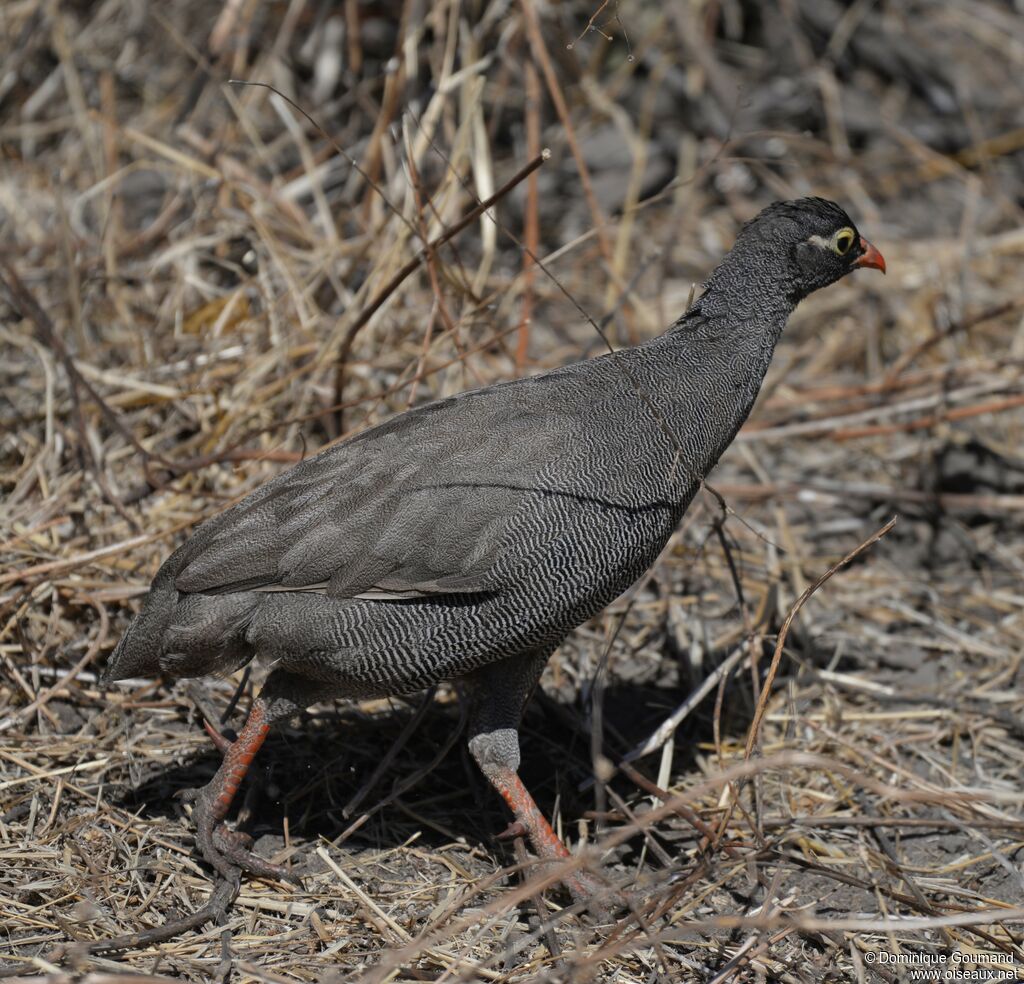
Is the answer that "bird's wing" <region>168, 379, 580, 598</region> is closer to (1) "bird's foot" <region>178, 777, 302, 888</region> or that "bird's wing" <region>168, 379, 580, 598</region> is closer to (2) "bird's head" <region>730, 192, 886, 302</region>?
(1) "bird's foot" <region>178, 777, 302, 888</region>

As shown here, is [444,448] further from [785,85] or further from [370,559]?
[785,85]

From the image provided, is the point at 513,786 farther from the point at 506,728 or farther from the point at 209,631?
the point at 209,631

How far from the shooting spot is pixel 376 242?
5406 mm

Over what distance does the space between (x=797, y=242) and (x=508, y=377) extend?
5.69ft

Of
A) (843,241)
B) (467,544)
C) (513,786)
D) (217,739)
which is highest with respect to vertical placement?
(843,241)

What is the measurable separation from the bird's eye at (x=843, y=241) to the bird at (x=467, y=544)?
0.66ft

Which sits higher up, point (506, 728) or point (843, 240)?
point (843, 240)

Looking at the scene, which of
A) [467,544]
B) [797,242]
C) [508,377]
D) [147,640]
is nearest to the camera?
[467,544]

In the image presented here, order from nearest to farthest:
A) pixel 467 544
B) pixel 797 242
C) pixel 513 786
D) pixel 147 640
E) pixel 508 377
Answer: pixel 467 544
pixel 147 640
pixel 513 786
pixel 797 242
pixel 508 377

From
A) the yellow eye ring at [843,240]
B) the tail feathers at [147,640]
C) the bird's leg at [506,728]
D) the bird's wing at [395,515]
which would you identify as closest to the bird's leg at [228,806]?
the tail feathers at [147,640]

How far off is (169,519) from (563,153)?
3497 mm

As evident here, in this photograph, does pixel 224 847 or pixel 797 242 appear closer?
pixel 224 847

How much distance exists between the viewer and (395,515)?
3.41 metres

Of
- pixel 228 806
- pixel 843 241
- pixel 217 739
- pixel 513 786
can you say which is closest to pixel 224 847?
pixel 228 806
